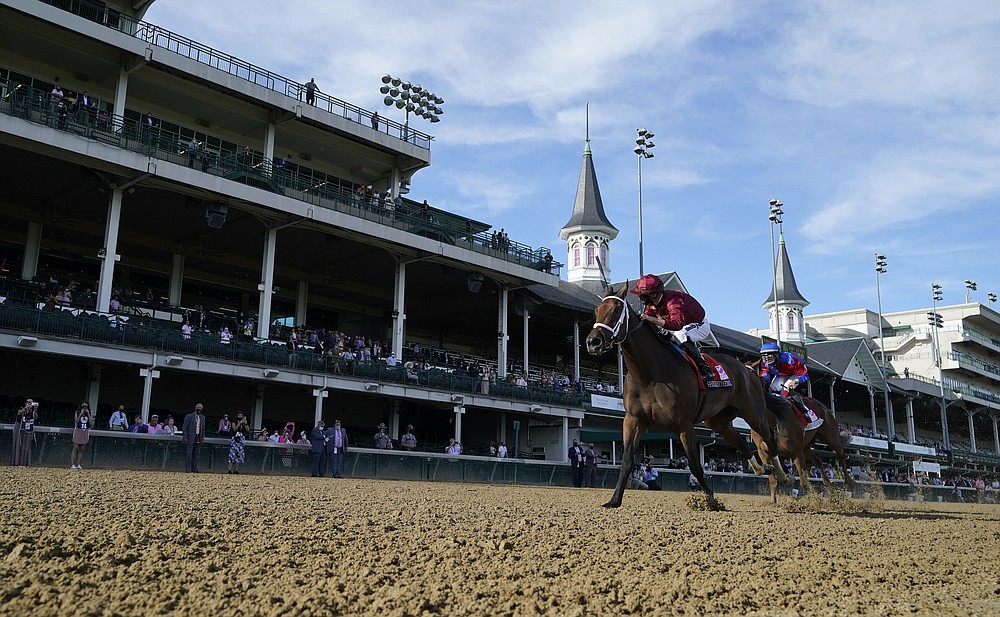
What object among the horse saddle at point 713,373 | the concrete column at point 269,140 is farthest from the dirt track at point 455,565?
the concrete column at point 269,140

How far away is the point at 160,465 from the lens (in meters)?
19.8

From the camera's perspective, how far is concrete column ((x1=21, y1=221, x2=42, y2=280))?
28914 mm

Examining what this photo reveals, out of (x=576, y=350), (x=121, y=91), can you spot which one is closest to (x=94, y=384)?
(x=121, y=91)

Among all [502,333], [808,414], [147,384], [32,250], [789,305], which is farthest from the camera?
[789,305]

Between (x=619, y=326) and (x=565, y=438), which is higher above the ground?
(x=619, y=326)

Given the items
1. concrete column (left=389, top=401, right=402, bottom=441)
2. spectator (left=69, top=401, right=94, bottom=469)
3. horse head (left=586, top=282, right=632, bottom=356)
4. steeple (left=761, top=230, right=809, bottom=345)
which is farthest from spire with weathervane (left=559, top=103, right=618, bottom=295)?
horse head (left=586, top=282, right=632, bottom=356)

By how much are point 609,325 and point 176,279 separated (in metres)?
27.6

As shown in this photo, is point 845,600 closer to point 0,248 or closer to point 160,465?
point 160,465

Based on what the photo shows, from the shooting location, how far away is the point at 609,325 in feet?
33.1

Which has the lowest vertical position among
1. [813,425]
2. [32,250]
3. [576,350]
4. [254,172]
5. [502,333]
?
[813,425]

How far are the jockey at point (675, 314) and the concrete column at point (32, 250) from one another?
25.3m

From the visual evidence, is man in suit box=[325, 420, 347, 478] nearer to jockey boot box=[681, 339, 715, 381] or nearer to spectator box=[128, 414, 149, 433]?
spectator box=[128, 414, 149, 433]

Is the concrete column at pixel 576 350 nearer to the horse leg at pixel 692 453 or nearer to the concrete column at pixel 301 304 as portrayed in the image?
the concrete column at pixel 301 304

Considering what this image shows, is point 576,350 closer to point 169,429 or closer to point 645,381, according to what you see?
point 169,429
